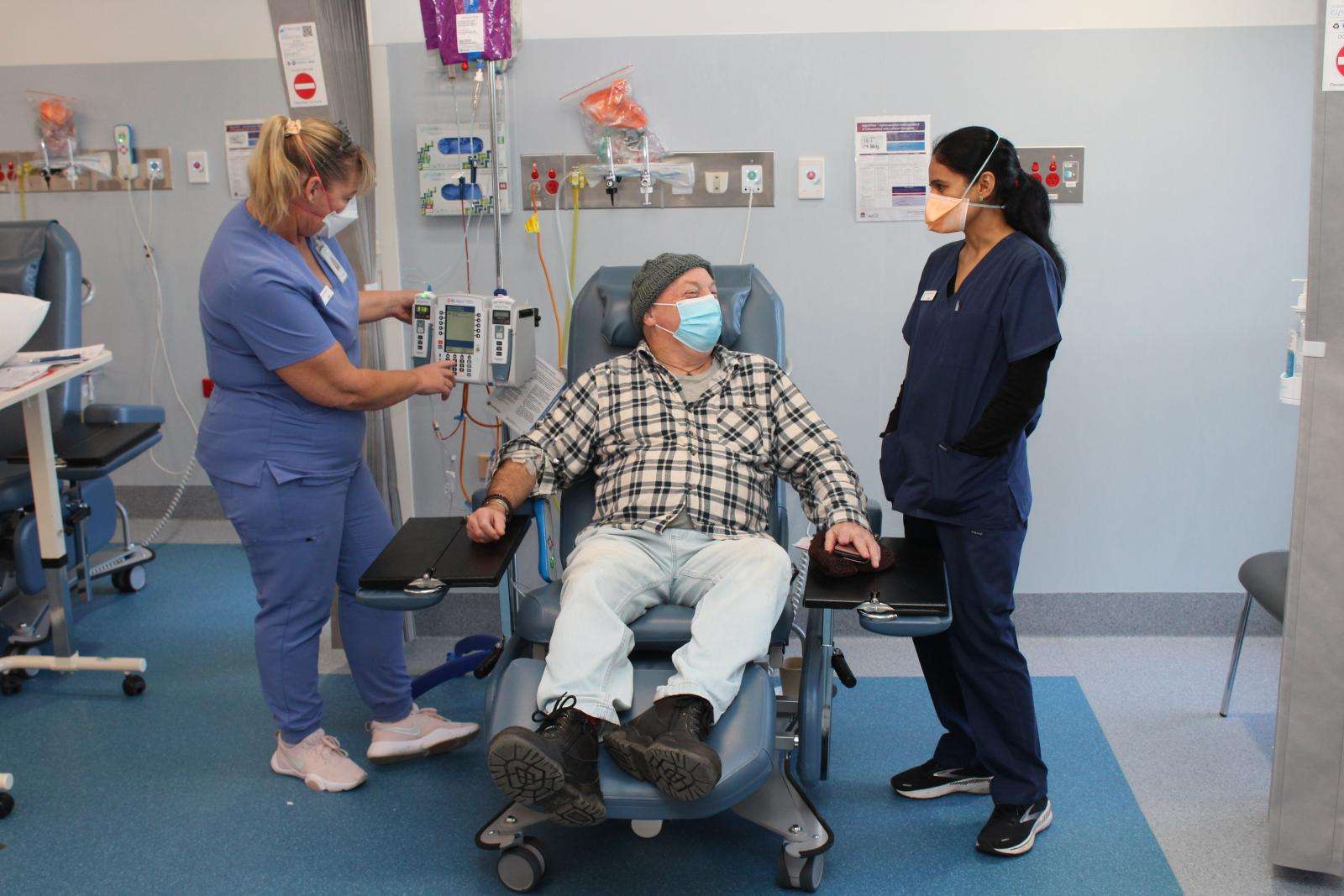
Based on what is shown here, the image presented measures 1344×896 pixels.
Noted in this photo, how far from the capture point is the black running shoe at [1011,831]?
2.24m

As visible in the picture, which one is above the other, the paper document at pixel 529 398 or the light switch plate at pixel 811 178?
the light switch plate at pixel 811 178

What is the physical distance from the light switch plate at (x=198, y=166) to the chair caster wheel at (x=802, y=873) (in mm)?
3444

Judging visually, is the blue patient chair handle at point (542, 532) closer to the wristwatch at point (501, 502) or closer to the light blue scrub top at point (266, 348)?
the wristwatch at point (501, 502)

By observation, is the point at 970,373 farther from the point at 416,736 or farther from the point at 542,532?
the point at 416,736

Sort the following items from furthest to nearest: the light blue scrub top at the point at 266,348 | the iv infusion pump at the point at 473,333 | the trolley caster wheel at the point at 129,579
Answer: the trolley caster wheel at the point at 129,579 → the iv infusion pump at the point at 473,333 → the light blue scrub top at the point at 266,348

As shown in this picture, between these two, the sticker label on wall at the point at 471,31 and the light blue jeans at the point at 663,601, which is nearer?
the light blue jeans at the point at 663,601

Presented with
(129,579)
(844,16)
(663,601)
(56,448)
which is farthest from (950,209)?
(129,579)

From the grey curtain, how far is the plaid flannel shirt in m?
0.73

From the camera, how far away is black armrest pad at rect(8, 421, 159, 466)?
3.00 metres

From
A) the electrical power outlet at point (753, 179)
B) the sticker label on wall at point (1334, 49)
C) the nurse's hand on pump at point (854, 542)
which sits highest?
the sticker label on wall at point (1334, 49)

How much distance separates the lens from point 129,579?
3.79 metres

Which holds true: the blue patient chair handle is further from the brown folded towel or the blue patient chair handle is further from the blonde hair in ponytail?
the blonde hair in ponytail

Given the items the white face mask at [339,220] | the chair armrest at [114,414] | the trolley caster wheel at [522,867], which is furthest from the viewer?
the chair armrest at [114,414]

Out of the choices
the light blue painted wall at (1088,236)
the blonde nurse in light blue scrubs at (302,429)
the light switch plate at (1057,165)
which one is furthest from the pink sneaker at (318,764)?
the light switch plate at (1057,165)
